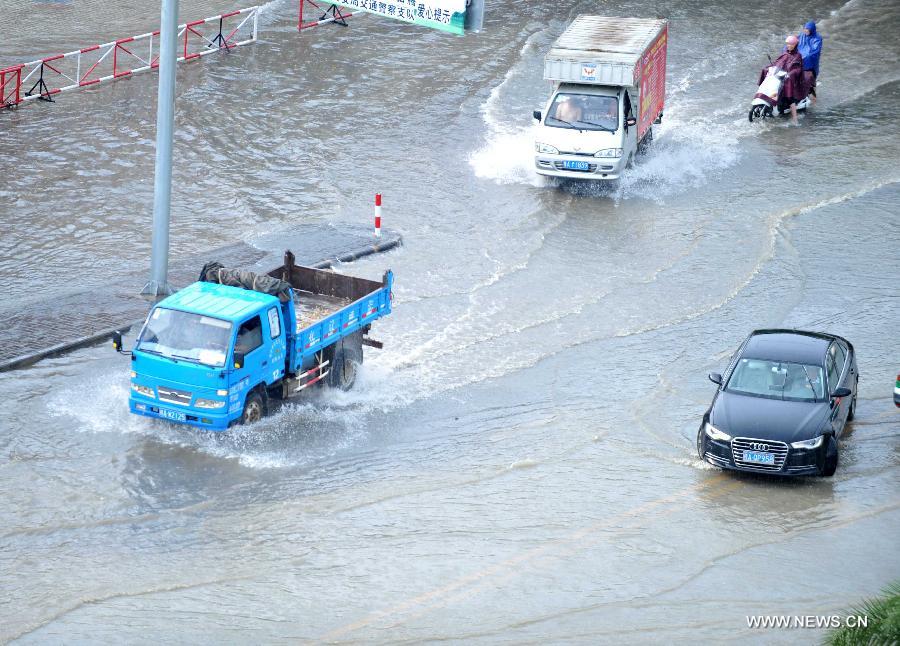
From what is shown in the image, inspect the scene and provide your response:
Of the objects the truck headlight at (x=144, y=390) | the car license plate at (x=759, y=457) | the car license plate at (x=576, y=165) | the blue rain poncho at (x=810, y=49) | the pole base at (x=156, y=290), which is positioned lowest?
the pole base at (x=156, y=290)

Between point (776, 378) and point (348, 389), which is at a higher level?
point (776, 378)

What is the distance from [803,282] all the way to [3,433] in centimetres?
1314

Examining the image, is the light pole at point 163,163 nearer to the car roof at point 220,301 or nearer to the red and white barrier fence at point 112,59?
the car roof at point 220,301

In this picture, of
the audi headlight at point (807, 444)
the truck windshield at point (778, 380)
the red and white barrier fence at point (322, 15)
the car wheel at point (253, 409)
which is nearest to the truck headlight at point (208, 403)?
the car wheel at point (253, 409)

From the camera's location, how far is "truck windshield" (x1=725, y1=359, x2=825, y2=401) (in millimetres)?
15766

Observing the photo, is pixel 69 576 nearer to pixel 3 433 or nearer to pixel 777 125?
pixel 3 433

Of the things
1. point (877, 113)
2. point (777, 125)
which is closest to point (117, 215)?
point (777, 125)

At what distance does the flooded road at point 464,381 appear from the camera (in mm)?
12836

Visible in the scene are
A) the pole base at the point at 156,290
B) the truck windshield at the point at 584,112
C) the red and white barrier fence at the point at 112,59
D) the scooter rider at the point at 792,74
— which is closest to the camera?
the pole base at the point at 156,290

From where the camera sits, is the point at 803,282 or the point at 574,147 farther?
the point at 574,147

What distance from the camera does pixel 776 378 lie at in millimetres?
15977

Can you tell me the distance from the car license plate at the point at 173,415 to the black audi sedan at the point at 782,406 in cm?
612

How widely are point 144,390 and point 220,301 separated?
141 cm

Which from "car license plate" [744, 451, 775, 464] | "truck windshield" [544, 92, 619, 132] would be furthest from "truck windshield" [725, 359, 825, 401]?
"truck windshield" [544, 92, 619, 132]
